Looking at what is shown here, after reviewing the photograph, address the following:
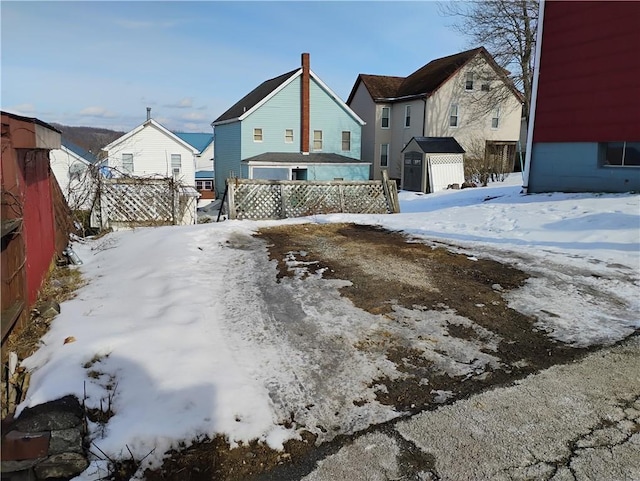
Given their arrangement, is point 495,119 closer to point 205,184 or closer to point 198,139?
point 205,184

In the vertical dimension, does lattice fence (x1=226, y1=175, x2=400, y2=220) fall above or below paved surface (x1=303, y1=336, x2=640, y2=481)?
above

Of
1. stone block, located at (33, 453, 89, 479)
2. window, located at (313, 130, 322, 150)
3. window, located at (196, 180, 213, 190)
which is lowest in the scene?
stone block, located at (33, 453, 89, 479)

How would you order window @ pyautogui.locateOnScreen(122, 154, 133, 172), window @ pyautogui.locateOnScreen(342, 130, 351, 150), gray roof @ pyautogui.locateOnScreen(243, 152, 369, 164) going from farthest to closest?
window @ pyautogui.locateOnScreen(342, 130, 351, 150), window @ pyautogui.locateOnScreen(122, 154, 133, 172), gray roof @ pyautogui.locateOnScreen(243, 152, 369, 164)

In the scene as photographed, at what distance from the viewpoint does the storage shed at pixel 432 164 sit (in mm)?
23047

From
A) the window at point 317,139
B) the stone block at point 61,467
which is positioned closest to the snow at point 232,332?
the stone block at point 61,467

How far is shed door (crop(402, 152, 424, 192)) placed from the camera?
77.6 ft

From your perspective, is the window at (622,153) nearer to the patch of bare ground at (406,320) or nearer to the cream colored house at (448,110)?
the patch of bare ground at (406,320)

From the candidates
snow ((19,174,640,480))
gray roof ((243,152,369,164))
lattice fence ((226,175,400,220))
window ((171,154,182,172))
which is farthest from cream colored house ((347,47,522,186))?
snow ((19,174,640,480))

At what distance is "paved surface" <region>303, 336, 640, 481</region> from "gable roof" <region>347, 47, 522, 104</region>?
26941mm

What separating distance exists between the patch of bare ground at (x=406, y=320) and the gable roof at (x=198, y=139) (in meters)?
46.6

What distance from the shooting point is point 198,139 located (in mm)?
55000

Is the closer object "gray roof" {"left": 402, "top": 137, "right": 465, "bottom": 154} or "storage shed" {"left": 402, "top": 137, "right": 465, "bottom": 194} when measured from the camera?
"storage shed" {"left": 402, "top": 137, "right": 465, "bottom": 194}

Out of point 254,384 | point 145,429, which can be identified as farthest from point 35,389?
point 254,384

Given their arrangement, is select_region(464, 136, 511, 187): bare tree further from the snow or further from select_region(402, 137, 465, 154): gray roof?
the snow
